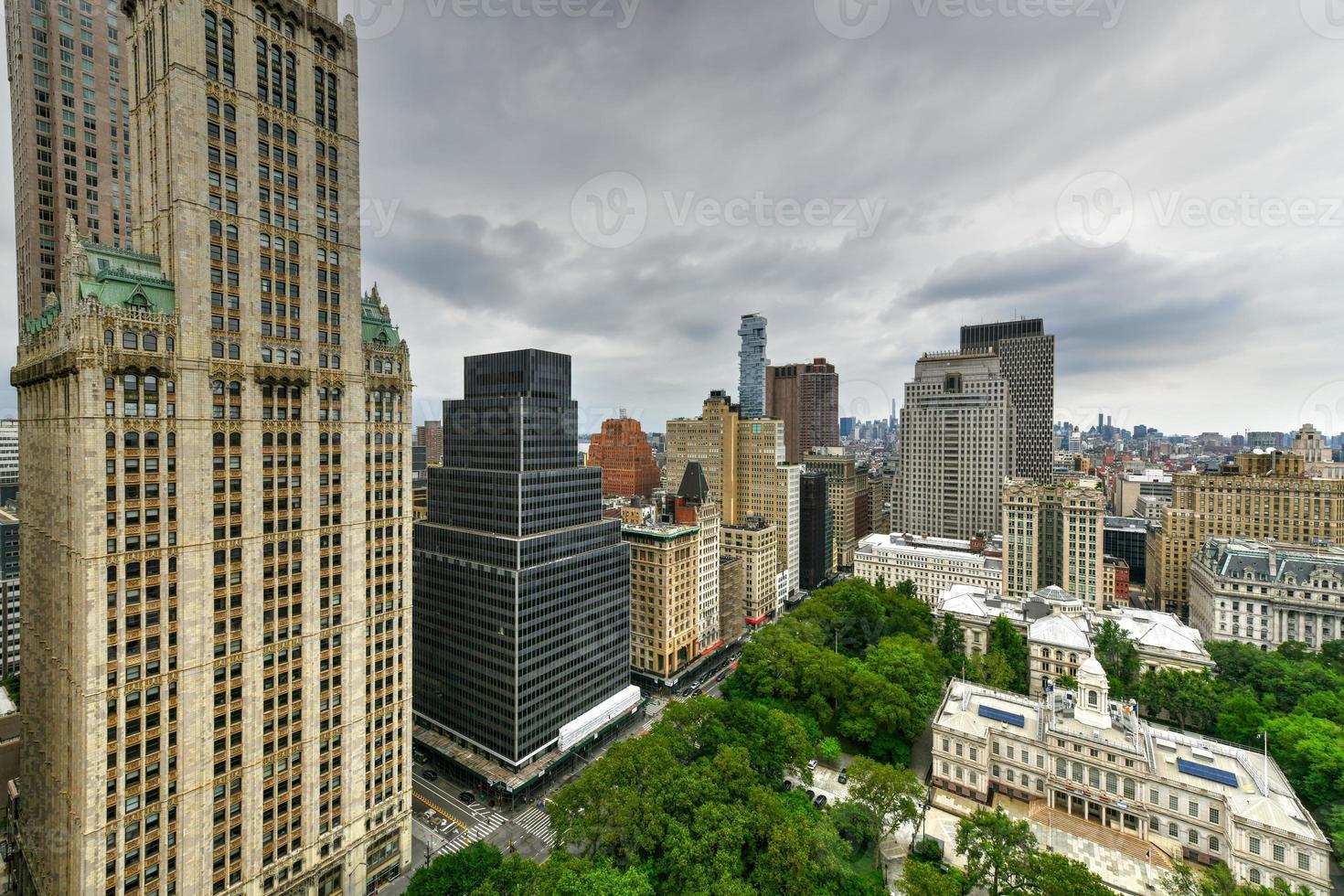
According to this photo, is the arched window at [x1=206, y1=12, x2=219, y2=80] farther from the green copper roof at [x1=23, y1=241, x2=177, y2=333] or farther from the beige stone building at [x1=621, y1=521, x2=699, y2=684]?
the beige stone building at [x1=621, y1=521, x2=699, y2=684]

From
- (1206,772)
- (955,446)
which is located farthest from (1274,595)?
(955,446)

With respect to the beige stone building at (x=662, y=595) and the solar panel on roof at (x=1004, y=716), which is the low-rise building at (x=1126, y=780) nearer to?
the solar panel on roof at (x=1004, y=716)

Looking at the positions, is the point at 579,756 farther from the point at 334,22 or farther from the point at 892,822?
the point at 334,22

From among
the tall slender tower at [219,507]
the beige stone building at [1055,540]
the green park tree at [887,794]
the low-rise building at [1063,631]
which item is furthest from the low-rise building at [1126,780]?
the tall slender tower at [219,507]

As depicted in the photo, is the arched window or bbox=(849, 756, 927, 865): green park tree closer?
the arched window

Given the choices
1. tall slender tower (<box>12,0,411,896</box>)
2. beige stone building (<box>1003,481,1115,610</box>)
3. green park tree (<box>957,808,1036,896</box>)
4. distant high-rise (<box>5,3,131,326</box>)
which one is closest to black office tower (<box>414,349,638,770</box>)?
tall slender tower (<box>12,0,411,896</box>)
